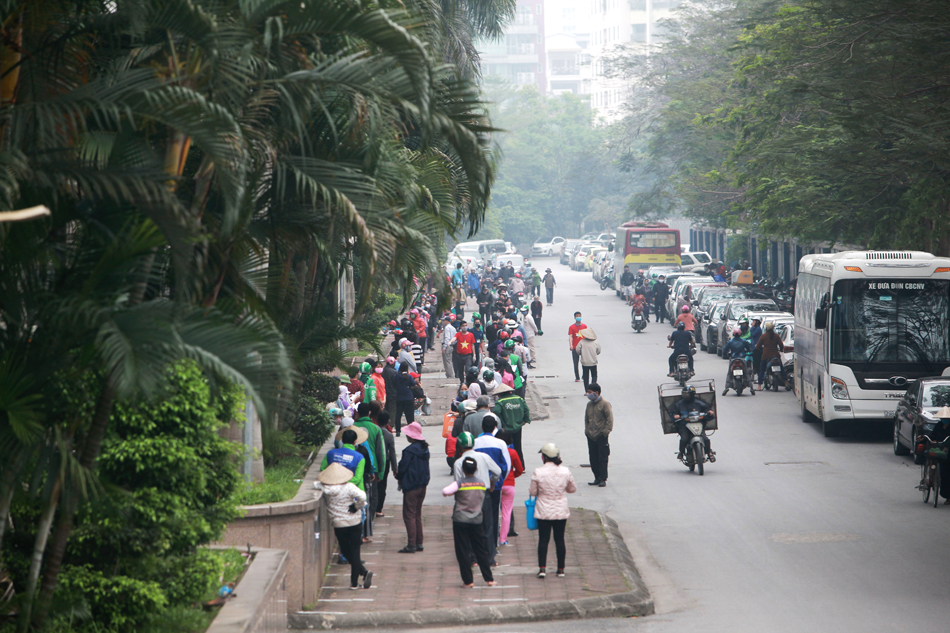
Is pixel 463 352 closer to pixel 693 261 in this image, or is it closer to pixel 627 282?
pixel 627 282

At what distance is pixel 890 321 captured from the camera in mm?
19016

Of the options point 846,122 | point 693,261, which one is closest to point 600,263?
point 693,261

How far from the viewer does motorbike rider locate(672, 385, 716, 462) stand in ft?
55.2

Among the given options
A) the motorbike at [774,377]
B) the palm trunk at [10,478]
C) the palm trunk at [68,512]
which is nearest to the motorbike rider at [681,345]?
the motorbike at [774,377]

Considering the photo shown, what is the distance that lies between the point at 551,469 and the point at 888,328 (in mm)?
10187

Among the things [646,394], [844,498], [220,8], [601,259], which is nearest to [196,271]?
[220,8]

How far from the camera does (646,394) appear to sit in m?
26.0

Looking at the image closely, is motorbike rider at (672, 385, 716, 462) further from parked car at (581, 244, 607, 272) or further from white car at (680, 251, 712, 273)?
parked car at (581, 244, 607, 272)

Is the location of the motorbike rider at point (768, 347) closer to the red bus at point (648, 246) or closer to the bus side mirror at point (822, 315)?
the bus side mirror at point (822, 315)

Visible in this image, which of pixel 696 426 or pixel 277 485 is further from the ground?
pixel 277 485

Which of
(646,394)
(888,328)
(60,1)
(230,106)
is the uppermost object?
(60,1)

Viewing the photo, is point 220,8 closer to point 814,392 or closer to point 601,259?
point 814,392

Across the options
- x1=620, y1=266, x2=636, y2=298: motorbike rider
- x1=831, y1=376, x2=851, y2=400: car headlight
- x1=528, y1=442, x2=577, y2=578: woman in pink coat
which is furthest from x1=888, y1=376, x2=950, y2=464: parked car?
x1=620, y1=266, x2=636, y2=298: motorbike rider

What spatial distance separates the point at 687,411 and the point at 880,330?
4.52 m
